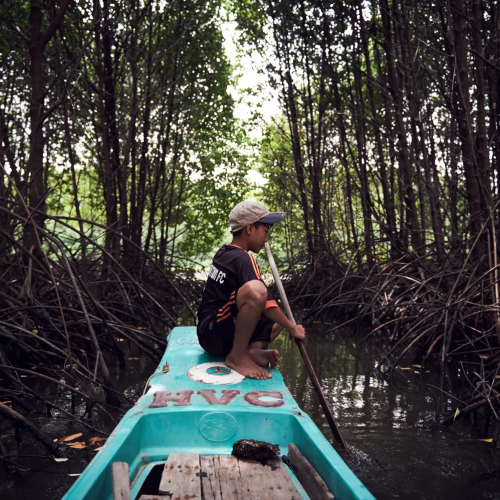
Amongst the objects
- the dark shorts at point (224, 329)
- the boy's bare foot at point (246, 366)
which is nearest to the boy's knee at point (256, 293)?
the dark shorts at point (224, 329)

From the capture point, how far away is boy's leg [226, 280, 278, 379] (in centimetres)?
251

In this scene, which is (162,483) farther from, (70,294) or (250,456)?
(70,294)

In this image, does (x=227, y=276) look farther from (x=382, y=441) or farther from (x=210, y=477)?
(x=210, y=477)

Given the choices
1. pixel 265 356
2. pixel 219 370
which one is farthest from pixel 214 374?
pixel 265 356

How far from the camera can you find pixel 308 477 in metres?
1.51

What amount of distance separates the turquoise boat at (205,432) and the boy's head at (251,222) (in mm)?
799

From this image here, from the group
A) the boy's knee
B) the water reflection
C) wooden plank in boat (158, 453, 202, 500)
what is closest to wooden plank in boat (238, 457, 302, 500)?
wooden plank in boat (158, 453, 202, 500)

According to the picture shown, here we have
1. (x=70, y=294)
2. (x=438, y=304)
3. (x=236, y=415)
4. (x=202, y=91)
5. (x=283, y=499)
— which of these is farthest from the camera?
(x=202, y=91)

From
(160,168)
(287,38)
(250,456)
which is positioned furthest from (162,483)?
(287,38)

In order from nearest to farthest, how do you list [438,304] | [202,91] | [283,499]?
[283,499]
[438,304]
[202,91]

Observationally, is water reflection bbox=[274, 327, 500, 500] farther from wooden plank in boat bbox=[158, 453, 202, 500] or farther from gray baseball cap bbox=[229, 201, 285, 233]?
gray baseball cap bbox=[229, 201, 285, 233]

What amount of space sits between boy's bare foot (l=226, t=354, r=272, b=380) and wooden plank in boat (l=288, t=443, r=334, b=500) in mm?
695

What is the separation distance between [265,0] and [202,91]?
211cm

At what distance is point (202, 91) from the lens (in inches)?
373
